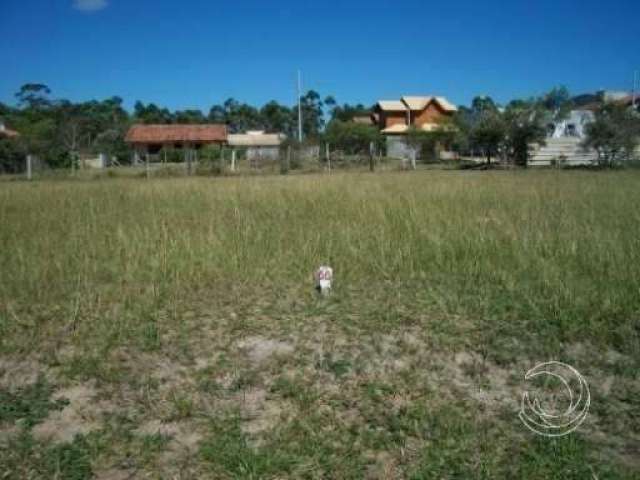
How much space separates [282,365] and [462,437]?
117 cm

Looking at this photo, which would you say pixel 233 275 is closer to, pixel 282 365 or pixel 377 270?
pixel 377 270

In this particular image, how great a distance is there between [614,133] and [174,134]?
34153mm

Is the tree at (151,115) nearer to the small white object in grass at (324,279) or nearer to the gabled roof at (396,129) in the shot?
the gabled roof at (396,129)

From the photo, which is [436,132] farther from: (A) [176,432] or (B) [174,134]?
(A) [176,432]

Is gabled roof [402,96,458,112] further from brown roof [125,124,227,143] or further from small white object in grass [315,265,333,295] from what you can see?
small white object in grass [315,265,333,295]

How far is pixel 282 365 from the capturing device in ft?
10.6

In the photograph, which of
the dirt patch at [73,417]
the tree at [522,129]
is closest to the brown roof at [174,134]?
the tree at [522,129]

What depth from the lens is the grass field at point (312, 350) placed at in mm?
2373

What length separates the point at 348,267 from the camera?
17.5 feet

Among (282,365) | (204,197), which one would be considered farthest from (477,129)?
(282,365)

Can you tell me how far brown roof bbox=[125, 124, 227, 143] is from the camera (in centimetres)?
4569

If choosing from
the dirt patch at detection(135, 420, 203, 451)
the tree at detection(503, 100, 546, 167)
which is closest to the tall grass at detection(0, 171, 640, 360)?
the dirt patch at detection(135, 420, 203, 451)

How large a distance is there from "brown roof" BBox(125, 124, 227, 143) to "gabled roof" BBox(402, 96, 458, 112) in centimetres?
2149

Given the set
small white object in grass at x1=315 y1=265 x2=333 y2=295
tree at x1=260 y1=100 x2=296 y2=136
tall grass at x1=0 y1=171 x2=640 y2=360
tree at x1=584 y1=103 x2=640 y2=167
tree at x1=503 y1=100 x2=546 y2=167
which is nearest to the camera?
tall grass at x1=0 y1=171 x2=640 y2=360
